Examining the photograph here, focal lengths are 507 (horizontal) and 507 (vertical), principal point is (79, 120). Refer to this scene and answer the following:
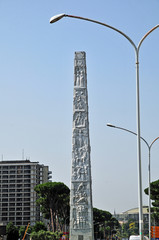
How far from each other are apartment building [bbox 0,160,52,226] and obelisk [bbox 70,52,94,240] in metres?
83.7

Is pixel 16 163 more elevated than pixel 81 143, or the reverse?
pixel 16 163

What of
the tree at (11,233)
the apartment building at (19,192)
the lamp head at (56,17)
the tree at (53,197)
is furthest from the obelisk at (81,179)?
the apartment building at (19,192)

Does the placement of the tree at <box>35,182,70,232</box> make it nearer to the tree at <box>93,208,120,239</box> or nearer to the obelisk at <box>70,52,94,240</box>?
the tree at <box>93,208,120,239</box>

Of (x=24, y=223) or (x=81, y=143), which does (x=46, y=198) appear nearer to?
(x=24, y=223)

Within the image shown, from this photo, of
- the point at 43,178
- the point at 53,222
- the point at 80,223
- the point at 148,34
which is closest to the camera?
the point at 148,34

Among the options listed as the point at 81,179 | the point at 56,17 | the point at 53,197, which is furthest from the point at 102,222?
the point at 56,17

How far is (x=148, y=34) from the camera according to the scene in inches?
663

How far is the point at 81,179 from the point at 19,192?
87.2m

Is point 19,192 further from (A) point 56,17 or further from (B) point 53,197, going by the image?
(A) point 56,17

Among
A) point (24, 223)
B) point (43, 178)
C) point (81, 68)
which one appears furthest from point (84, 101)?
point (43, 178)

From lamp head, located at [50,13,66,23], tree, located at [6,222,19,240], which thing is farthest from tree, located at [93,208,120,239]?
lamp head, located at [50,13,66,23]

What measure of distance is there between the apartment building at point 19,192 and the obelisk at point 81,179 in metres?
83.7

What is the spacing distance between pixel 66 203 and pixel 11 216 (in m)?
38.2

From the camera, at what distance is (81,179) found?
30250 millimetres
